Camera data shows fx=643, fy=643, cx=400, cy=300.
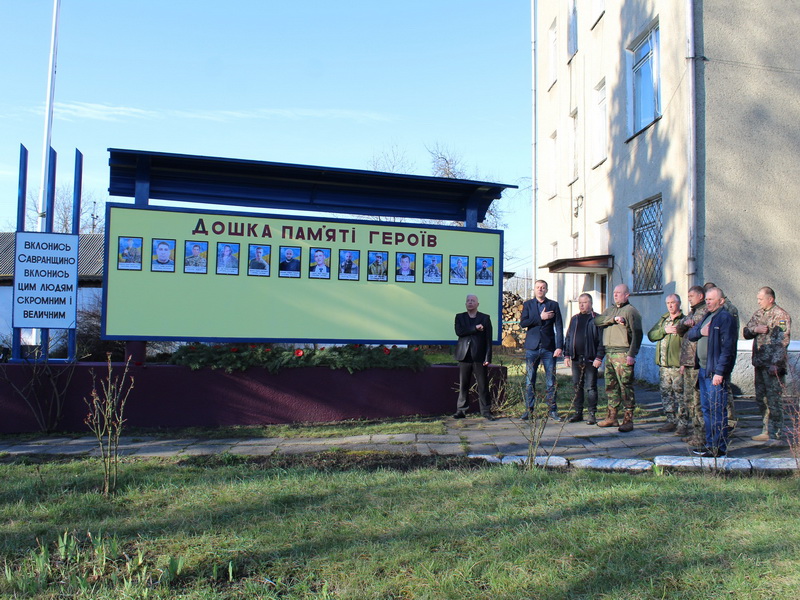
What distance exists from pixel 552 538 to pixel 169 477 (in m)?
3.15

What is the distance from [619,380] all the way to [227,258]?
17.3ft

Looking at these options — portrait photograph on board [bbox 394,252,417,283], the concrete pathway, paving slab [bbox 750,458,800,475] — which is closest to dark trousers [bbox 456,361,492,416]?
the concrete pathway

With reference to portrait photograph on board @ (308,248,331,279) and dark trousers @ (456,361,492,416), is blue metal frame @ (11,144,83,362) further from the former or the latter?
dark trousers @ (456,361,492,416)

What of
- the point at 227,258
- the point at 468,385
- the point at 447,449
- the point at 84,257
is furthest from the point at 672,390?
the point at 84,257

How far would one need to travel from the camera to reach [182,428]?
816 centimetres

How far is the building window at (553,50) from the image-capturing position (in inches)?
797

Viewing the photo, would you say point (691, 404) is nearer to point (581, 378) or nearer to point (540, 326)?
point (581, 378)

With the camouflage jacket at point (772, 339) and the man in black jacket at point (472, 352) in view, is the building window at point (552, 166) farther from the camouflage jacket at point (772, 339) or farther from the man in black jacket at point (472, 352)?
the camouflage jacket at point (772, 339)

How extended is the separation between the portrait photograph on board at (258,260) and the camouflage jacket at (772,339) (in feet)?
19.8

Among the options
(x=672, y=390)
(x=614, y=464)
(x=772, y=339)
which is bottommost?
(x=614, y=464)

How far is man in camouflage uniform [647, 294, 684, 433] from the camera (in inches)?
296

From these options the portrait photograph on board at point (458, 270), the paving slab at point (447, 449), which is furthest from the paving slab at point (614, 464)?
the portrait photograph on board at point (458, 270)

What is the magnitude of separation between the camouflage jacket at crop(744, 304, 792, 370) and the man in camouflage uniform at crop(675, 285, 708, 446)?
27.1 inches

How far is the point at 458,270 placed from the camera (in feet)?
31.1
